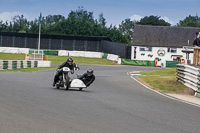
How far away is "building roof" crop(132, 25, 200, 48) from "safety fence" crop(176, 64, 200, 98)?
178 feet

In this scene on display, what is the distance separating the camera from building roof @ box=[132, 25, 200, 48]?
77.9 metres

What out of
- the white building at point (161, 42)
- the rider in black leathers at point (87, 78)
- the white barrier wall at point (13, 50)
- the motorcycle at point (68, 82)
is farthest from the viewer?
the white building at point (161, 42)

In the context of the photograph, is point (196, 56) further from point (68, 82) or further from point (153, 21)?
point (153, 21)

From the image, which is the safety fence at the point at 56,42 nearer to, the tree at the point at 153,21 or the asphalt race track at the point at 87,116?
the tree at the point at 153,21

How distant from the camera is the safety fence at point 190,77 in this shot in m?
18.3

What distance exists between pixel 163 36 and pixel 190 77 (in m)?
59.7

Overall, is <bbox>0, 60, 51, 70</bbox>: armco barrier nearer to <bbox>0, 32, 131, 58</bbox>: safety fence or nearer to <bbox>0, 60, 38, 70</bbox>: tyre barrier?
<bbox>0, 60, 38, 70</bbox>: tyre barrier

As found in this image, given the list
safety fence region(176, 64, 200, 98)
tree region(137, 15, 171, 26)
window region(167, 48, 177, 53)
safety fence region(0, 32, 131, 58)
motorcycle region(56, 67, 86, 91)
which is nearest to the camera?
motorcycle region(56, 67, 86, 91)

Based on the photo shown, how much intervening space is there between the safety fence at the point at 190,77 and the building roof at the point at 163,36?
178ft

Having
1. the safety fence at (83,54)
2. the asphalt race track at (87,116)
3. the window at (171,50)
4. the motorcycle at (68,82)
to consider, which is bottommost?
the asphalt race track at (87,116)

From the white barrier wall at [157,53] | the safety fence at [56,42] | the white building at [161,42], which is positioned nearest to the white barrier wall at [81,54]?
the safety fence at [56,42]

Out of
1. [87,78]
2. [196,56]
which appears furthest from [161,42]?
[87,78]

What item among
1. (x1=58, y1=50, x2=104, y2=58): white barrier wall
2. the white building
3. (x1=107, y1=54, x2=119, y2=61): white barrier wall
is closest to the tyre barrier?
(x1=107, y1=54, x2=119, y2=61): white barrier wall

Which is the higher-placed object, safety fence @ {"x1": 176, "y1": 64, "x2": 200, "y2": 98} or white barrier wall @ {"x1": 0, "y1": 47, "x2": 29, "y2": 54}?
white barrier wall @ {"x1": 0, "y1": 47, "x2": 29, "y2": 54}
